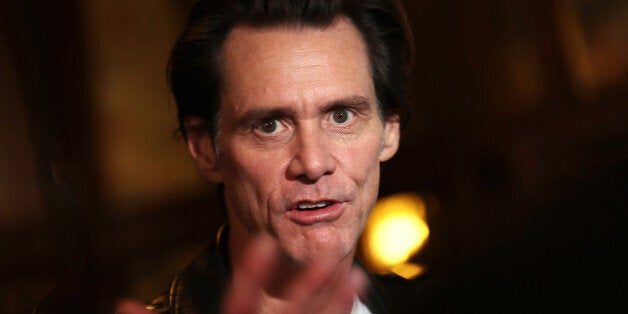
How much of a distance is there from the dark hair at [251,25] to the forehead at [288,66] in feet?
0.04

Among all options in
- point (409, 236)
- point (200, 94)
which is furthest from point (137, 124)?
point (409, 236)

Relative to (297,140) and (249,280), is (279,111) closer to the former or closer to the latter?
(297,140)

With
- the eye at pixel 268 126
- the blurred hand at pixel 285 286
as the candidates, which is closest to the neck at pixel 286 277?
the blurred hand at pixel 285 286

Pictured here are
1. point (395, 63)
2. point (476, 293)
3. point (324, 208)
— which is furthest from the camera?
point (395, 63)

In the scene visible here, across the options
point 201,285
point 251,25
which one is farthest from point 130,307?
point 251,25

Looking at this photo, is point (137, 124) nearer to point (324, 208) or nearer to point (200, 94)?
point (200, 94)

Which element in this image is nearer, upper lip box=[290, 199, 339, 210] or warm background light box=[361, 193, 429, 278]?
upper lip box=[290, 199, 339, 210]

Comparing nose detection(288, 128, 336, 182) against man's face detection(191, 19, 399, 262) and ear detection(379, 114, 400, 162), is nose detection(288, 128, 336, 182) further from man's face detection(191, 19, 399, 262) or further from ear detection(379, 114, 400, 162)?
ear detection(379, 114, 400, 162)

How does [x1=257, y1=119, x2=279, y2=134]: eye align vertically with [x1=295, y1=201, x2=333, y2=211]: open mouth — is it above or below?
above

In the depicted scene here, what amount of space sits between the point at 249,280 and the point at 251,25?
0.84ft

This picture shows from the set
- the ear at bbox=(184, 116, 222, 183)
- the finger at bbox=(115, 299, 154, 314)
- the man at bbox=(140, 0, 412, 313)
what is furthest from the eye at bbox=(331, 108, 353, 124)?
the finger at bbox=(115, 299, 154, 314)

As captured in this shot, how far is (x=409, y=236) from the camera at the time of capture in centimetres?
91

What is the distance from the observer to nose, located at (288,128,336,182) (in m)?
0.73

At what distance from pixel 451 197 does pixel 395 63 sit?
170 mm
